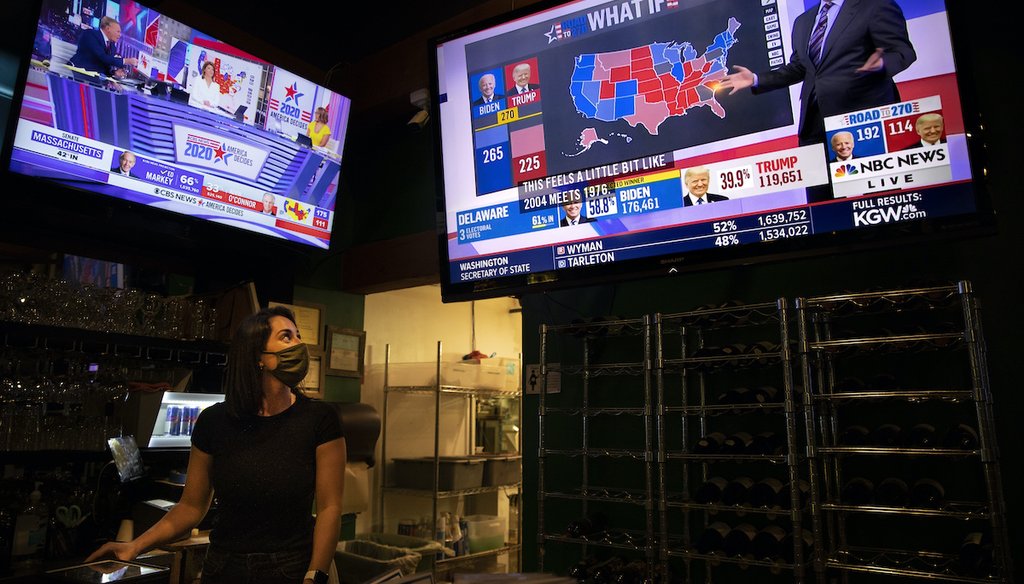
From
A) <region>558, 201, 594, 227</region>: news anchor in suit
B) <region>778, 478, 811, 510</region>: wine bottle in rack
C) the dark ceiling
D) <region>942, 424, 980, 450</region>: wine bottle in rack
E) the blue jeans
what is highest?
the dark ceiling

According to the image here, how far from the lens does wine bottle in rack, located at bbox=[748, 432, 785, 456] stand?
7.68 feet

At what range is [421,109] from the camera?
4.19 metres

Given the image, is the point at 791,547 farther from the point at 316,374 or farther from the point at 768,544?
the point at 316,374

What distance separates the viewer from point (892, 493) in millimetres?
2137

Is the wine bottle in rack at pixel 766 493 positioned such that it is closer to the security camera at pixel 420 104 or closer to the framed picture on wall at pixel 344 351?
the security camera at pixel 420 104

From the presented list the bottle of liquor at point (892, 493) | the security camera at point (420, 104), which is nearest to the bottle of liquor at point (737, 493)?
the bottle of liquor at point (892, 493)

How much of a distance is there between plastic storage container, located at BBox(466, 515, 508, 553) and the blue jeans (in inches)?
125

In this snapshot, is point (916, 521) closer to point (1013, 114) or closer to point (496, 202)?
point (1013, 114)

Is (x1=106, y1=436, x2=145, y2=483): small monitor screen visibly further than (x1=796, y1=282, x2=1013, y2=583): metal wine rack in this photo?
Yes

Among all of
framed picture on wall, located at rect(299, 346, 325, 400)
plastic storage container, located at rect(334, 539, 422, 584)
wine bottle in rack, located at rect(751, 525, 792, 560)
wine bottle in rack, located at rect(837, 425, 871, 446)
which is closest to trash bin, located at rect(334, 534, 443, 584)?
plastic storage container, located at rect(334, 539, 422, 584)

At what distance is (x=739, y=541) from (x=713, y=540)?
3.4 inches

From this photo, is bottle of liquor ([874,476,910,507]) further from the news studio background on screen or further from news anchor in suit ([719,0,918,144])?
the news studio background on screen

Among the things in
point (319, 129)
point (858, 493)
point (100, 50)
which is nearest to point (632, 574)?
point (858, 493)

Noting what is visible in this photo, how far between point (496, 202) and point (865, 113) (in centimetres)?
142
